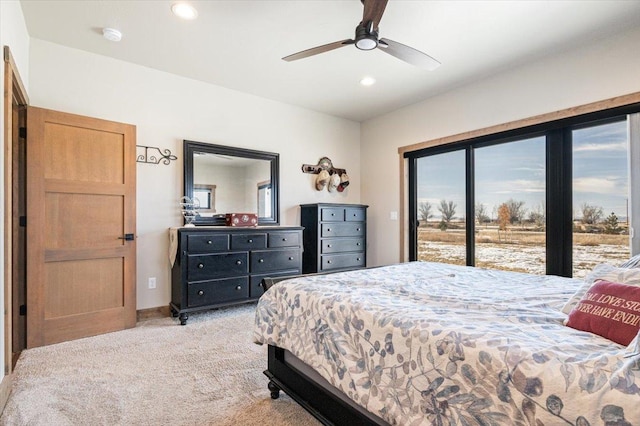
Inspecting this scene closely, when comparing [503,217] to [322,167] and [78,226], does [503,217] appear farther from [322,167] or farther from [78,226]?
[78,226]

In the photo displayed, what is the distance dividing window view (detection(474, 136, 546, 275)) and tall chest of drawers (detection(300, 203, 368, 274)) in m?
1.60

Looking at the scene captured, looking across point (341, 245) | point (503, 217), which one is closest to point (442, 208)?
point (503, 217)

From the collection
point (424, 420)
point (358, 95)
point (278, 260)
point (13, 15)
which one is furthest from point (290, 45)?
point (424, 420)

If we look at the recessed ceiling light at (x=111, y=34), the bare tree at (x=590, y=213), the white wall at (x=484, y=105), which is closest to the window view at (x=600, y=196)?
the bare tree at (x=590, y=213)

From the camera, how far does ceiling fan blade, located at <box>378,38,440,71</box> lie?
7.67 feet

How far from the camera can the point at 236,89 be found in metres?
4.08

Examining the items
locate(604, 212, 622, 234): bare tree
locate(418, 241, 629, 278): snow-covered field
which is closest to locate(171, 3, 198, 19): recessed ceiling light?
locate(418, 241, 629, 278): snow-covered field

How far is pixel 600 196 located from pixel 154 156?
4479mm

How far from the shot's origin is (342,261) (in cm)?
459

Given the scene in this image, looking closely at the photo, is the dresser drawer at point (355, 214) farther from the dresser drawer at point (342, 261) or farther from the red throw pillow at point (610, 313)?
the red throw pillow at point (610, 313)

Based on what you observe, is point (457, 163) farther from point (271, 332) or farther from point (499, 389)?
point (499, 389)

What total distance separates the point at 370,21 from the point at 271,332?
2084 millimetres

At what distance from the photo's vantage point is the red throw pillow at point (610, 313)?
39.9 inches

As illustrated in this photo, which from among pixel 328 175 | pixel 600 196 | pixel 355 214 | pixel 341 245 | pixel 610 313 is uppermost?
pixel 328 175
